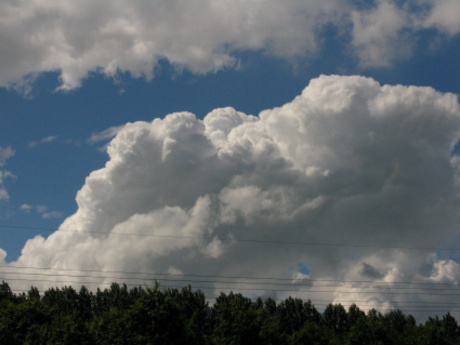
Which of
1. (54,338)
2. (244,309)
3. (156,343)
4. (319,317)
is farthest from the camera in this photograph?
(319,317)

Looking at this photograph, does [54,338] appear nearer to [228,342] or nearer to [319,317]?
[228,342]

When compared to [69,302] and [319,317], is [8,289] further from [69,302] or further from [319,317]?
[319,317]

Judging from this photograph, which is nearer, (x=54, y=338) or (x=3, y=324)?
(x=54, y=338)

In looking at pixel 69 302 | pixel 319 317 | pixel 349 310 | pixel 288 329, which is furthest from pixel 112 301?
pixel 349 310

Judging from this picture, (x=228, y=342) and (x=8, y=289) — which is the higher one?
(x=8, y=289)

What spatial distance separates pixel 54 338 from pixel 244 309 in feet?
74.6

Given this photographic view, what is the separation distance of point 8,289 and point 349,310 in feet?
270

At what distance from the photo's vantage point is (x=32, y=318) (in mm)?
57125

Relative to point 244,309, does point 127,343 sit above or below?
below

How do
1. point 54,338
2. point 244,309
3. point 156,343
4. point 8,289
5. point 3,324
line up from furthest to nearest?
point 8,289
point 244,309
point 3,324
point 54,338
point 156,343

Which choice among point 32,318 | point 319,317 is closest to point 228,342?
point 32,318

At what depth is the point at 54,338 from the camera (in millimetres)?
51500

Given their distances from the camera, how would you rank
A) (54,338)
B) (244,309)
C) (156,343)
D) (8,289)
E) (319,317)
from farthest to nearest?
(319,317)
(8,289)
(244,309)
(54,338)
(156,343)

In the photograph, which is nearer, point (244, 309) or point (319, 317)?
point (244, 309)
